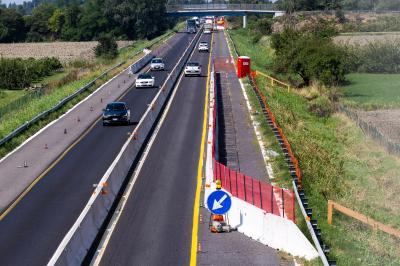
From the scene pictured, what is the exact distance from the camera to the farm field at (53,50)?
456ft

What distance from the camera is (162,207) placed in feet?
86.3

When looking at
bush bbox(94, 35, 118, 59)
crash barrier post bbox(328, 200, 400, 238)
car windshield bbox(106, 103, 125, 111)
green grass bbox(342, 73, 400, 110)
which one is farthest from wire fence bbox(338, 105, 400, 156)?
bush bbox(94, 35, 118, 59)

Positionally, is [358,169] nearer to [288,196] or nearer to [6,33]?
[288,196]

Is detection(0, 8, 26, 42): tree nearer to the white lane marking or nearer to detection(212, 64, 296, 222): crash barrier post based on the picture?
the white lane marking

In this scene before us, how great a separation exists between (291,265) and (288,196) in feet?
9.51

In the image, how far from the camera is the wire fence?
3994cm

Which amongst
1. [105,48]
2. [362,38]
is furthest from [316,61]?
[105,48]

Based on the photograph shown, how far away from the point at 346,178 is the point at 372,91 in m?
40.2

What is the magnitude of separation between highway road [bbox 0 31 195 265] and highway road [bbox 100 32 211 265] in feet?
5.08

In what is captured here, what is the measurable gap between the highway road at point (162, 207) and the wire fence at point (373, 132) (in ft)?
38.6

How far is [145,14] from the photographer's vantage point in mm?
161750

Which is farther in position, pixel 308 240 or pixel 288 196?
pixel 288 196

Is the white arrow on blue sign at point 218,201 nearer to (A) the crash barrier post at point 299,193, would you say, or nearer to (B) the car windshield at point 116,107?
(A) the crash barrier post at point 299,193

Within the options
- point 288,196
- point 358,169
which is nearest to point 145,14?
point 358,169
